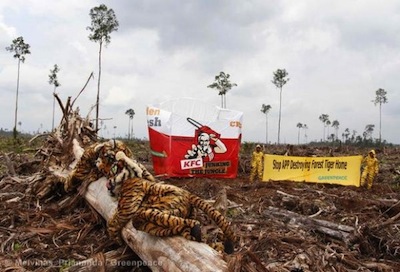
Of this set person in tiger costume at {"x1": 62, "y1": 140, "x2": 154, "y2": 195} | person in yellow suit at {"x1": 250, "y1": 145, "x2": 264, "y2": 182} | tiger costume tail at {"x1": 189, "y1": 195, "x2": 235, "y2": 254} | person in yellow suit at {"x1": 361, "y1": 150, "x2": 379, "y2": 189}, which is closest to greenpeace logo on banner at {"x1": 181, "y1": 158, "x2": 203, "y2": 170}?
person in yellow suit at {"x1": 250, "y1": 145, "x2": 264, "y2": 182}

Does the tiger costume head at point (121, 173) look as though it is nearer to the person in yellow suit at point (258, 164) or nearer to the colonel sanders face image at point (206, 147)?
the colonel sanders face image at point (206, 147)

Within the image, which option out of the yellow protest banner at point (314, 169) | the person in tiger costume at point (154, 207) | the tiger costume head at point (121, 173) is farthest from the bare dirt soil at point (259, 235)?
the yellow protest banner at point (314, 169)

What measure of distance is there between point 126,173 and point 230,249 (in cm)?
177

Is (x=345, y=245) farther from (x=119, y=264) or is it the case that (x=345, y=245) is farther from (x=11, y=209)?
(x=11, y=209)

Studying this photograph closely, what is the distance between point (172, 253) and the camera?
3.85m

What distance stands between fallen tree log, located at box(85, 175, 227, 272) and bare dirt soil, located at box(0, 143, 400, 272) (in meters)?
0.21

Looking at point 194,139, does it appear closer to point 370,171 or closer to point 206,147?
point 206,147

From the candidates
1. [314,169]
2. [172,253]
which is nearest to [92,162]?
[172,253]

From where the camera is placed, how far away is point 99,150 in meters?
6.18

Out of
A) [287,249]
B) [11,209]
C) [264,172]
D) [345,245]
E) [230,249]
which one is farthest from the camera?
[264,172]

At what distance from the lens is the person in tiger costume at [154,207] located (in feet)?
13.0

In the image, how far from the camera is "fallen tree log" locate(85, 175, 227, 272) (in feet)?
11.6

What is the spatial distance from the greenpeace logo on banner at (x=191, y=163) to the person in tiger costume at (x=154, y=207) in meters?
6.10

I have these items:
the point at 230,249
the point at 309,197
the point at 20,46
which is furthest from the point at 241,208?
the point at 20,46
